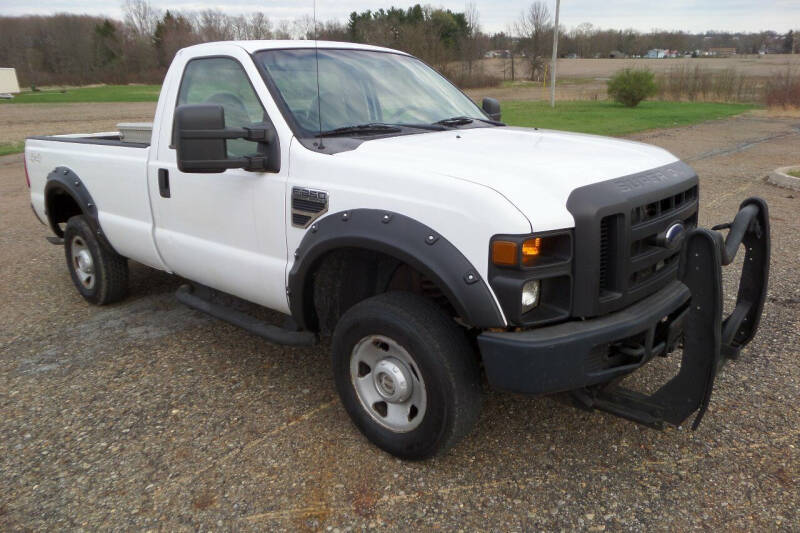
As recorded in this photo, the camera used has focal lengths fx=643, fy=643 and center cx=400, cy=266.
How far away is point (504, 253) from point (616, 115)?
23.7m

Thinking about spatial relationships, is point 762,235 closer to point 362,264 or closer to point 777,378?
point 777,378

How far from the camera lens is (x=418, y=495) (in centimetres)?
292

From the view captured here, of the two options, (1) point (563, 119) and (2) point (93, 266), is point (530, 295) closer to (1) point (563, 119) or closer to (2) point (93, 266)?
(2) point (93, 266)

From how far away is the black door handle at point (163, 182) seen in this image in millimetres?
4109

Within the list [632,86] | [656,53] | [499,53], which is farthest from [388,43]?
[656,53]

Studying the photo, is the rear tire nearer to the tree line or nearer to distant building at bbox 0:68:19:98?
the tree line

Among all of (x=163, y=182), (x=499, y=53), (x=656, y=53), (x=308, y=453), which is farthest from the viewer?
(x=656, y=53)

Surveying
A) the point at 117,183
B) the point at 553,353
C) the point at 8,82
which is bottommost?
the point at 553,353

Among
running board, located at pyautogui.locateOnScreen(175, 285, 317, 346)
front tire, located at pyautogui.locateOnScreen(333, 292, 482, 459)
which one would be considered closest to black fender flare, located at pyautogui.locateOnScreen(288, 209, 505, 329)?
front tire, located at pyautogui.locateOnScreen(333, 292, 482, 459)

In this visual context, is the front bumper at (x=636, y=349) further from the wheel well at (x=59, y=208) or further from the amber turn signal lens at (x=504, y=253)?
the wheel well at (x=59, y=208)

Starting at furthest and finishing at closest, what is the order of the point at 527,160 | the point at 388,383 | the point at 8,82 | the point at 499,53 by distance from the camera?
the point at 499,53 → the point at 8,82 → the point at 388,383 → the point at 527,160

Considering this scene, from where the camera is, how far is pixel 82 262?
17.7 ft

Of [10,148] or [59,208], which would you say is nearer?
[59,208]

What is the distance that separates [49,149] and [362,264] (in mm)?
3490
